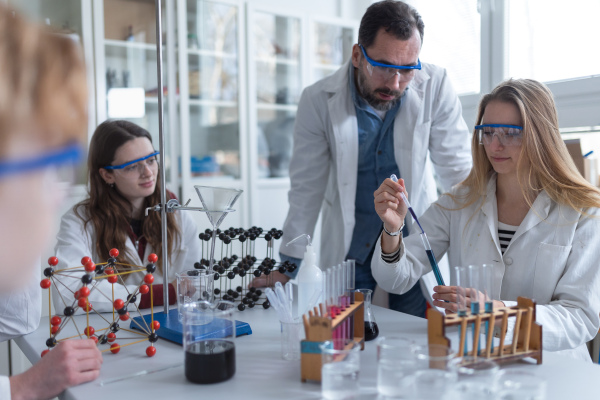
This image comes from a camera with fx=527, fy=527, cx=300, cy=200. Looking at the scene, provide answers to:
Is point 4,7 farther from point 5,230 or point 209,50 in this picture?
point 209,50

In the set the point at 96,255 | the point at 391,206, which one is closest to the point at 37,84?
the point at 391,206

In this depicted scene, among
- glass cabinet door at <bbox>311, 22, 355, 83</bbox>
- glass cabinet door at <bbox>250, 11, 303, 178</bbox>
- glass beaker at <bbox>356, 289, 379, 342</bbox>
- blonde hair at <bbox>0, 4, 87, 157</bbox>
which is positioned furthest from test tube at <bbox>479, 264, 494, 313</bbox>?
glass cabinet door at <bbox>311, 22, 355, 83</bbox>

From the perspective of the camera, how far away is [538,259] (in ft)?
5.38

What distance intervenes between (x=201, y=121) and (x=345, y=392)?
9.61 ft

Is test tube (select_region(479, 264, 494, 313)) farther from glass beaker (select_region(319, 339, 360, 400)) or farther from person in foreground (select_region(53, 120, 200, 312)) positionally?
person in foreground (select_region(53, 120, 200, 312))

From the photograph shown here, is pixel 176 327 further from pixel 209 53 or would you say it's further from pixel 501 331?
pixel 209 53

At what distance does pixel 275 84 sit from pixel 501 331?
312 centimetres

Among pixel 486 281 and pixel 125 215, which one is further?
pixel 125 215

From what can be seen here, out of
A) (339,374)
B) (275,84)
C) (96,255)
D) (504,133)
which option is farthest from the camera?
(275,84)

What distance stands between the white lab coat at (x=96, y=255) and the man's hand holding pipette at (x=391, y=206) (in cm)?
85

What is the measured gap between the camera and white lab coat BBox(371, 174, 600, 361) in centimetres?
150

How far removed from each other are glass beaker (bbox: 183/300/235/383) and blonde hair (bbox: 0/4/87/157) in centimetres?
60

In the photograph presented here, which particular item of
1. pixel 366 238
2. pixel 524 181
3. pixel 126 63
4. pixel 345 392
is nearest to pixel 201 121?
pixel 126 63

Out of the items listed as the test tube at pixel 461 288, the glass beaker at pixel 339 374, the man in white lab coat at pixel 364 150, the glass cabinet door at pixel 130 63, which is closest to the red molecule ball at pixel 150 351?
the glass beaker at pixel 339 374
